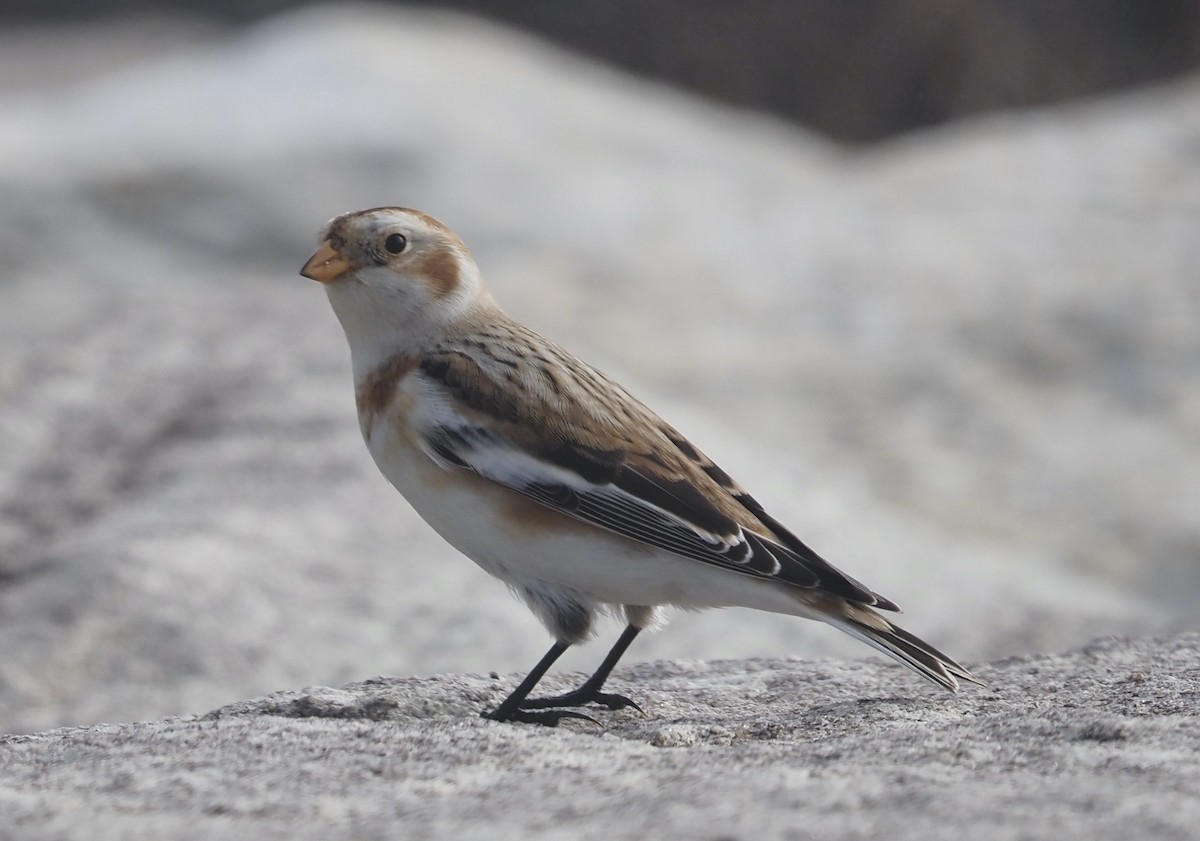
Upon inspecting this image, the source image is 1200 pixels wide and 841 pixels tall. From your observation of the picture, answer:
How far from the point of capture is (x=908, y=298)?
11125mm

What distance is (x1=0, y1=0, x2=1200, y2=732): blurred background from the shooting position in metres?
6.73

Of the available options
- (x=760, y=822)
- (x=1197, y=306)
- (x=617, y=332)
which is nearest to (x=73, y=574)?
(x=760, y=822)

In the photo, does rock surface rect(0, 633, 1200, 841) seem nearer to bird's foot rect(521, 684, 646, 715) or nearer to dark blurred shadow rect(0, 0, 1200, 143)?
bird's foot rect(521, 684, 646, 715)

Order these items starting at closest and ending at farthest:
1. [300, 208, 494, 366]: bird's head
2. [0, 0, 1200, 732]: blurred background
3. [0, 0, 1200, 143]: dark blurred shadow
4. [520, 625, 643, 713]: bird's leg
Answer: [520, 625, 643, 713]: bird's leg → [300, 208, 494, 366]: bird's head → [0, 0, 1200, 732]: blurred background → [0, 0, 1200, 143]: dark blurred shadow

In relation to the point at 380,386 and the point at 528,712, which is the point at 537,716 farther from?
the point at 380,386

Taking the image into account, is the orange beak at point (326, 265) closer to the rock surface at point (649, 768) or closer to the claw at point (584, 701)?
the rock surface at point (649, 768)

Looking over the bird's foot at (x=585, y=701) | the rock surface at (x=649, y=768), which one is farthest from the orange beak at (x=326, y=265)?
the bird's foot at (x=585, y=701)

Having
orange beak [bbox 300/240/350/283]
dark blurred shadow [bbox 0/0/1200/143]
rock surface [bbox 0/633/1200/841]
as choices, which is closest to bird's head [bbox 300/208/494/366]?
orange beak [bbox 300/240/350/283]

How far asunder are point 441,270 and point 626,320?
21.1ft

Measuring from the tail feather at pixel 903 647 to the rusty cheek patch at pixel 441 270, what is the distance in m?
1.41

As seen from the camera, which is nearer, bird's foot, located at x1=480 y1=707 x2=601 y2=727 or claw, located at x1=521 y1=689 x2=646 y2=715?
bird's foot, located at x1=480 y1=707 x2=601 y2=727

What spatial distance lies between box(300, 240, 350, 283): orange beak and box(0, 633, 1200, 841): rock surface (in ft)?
3.60

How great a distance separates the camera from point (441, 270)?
15.1ft

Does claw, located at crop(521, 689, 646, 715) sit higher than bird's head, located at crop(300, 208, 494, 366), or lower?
lower
